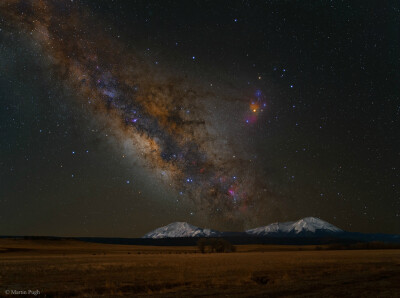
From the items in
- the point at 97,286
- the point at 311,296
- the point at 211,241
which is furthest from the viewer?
the point at 211,241

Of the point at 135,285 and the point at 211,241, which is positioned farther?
the point at 211,241

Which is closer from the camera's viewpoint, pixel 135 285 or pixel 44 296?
pixel 44 296

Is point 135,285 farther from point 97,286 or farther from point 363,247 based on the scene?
point 363,247

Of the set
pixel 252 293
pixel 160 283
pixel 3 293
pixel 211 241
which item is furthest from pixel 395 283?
pixel 211 241

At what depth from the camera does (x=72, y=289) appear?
77.8ft

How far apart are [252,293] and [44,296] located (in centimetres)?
1123

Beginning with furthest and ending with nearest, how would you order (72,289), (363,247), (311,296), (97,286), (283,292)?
(363,247)
(97,286)
(72,289)
(283,292)
(311,296)

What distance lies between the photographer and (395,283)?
2434 centimetres

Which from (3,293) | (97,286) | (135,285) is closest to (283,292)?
(135,285)

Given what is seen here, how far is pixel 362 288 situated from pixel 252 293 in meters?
6.61

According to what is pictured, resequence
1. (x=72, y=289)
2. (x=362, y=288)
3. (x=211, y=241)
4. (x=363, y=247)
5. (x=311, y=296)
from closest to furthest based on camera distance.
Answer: (x=311, y=296) → (x=362, y=288) → (x=72, y=289) → (x=211, y=241) → (x=363, y=247)

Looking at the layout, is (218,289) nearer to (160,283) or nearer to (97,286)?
(160,283)

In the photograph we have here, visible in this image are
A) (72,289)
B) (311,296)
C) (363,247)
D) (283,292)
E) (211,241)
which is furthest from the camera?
(363,247)

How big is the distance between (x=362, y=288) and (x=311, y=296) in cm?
490
